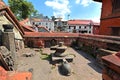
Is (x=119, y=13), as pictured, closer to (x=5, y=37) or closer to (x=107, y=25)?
(x=107, y=25)

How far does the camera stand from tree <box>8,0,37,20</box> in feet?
98.1

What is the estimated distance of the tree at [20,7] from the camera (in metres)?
29.9

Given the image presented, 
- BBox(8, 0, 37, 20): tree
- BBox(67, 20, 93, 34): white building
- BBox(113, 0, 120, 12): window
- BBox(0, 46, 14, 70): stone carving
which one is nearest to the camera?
BBox(0, 46, 14, 70): stone carving

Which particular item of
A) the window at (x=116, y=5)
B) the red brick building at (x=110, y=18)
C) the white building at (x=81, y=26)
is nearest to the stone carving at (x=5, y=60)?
the red brick building at (x=110, y=18)

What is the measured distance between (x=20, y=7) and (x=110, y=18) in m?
27.0

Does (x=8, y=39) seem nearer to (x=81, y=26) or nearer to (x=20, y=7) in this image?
(x=20, y=7)

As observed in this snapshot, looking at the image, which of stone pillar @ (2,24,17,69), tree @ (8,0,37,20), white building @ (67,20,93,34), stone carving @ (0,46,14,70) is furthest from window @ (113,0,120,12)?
white building @ (67,20,93,34)

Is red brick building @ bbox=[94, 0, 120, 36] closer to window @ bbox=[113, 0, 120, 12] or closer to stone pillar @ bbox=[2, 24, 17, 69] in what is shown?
window @ bbox=[113, 0, 120, 12]

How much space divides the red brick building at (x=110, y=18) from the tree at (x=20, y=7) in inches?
996

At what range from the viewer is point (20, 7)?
3034 centimetres

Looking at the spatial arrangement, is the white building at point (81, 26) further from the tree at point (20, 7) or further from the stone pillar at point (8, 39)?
the stone pillar at point (8, 39)

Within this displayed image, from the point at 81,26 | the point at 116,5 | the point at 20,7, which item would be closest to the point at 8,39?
the point at 116,5

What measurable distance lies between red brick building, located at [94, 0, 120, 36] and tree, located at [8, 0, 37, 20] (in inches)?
996

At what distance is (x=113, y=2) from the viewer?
8.37m
